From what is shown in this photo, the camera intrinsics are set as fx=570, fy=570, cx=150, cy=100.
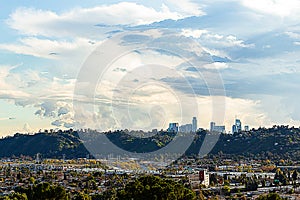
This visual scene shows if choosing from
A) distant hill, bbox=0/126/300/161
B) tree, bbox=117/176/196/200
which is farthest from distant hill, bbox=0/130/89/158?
tree, bbox=117/176/196/200

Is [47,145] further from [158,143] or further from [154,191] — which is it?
[154,191]

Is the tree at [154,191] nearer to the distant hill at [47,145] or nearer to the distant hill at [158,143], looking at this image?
the distant hill at [158,143]

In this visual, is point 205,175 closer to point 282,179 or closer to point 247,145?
point 282,179

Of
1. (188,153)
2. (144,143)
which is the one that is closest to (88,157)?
(144,143)

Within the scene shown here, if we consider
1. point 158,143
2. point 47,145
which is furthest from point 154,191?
point 47,145

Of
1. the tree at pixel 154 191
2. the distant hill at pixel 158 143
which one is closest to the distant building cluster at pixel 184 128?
the distant hill at pixel 158 143

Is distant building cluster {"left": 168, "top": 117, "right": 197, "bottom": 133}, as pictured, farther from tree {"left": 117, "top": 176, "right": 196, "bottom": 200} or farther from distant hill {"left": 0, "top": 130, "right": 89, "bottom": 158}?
tree {"left": 117, "top": 176, "right": 196, "bottom": 200}

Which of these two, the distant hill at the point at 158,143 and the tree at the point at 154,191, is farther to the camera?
the distant hill at the point at 158,143

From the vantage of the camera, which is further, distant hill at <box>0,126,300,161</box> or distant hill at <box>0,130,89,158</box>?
distant hill at <box>0,130,89,158</box>
